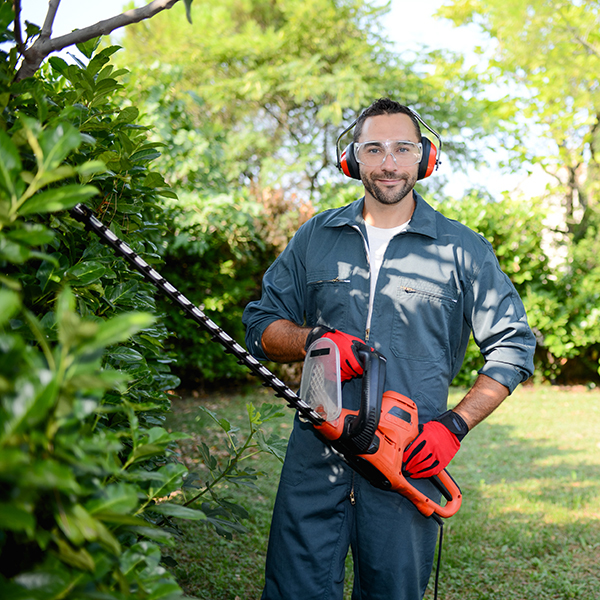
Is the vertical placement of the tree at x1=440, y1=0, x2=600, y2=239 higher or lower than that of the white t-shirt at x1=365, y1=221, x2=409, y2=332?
higher

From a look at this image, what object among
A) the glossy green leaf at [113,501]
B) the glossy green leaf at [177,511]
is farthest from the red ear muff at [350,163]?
the glossy green leaf at [113,501]

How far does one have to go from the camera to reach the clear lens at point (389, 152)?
2.28 metres

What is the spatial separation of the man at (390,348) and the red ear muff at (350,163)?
0.17 ft

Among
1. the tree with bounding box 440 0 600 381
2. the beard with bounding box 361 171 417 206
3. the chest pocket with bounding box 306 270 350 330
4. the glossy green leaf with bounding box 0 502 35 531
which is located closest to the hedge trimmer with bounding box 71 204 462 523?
the chest pocket with bounding box 306 270 350 330

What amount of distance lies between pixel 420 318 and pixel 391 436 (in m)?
0.49

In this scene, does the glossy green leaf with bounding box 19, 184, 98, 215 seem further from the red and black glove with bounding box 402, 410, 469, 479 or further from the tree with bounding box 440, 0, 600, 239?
the tree with bounding box 440, 0, 600, 239

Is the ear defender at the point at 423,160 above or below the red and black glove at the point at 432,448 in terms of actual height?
above

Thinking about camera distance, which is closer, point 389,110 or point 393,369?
point 393,369

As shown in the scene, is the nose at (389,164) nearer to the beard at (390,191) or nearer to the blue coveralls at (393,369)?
the beard at (390,191)

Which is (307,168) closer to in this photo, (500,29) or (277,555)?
(500,29)

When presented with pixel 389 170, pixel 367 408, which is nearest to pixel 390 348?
pixel 367 408

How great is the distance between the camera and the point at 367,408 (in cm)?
185

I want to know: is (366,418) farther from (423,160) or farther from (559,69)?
(559,69)

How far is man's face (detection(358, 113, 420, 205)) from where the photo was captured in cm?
226
